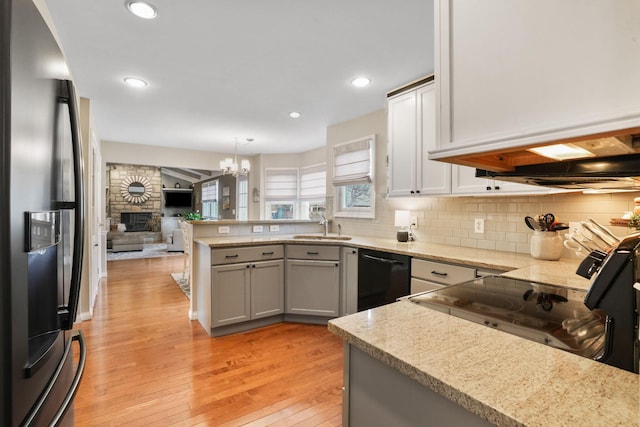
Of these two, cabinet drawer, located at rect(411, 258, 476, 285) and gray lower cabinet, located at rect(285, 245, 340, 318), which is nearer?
cabinet drawer, located at rect(411, 258, 476, 285)

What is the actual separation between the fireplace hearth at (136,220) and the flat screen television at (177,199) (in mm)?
1052

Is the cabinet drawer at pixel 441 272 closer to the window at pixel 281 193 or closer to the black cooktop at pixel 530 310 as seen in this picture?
the black cooktop at pixel 530 310

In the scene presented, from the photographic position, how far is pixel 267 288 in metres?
3.14

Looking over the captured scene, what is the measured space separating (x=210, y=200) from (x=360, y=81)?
29.3 feet

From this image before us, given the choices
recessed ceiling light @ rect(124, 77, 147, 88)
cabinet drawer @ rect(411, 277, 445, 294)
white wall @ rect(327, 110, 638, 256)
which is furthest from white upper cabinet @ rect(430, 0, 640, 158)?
recessed ceiling light @ rect(124, 77, 147, 88)

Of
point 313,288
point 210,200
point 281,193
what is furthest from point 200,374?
point 210,200

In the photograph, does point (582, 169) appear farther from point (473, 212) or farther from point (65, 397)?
point (473, 212)

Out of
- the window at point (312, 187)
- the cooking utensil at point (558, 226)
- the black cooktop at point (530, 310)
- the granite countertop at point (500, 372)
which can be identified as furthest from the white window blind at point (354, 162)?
the granite countertop at point (500, 372)

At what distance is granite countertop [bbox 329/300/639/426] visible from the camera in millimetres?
518

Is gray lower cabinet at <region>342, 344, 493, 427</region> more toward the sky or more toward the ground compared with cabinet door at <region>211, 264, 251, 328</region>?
more toward the sky

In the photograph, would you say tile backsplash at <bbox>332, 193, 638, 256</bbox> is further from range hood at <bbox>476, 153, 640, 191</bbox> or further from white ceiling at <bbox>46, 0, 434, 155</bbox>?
range hood at <bbox>476, 153, 640, 191</bbox>

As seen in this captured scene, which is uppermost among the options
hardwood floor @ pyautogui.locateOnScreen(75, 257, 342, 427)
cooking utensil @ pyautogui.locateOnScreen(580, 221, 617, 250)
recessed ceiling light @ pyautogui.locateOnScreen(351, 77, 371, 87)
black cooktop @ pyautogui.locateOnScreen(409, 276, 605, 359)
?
recessed ceiling light @ pyautogui.locateOnScreen(351, 77, 371, 87)

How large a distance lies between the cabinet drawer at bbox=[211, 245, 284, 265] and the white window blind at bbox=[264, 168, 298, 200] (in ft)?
11.2

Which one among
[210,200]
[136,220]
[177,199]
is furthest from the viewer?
[177,199]
